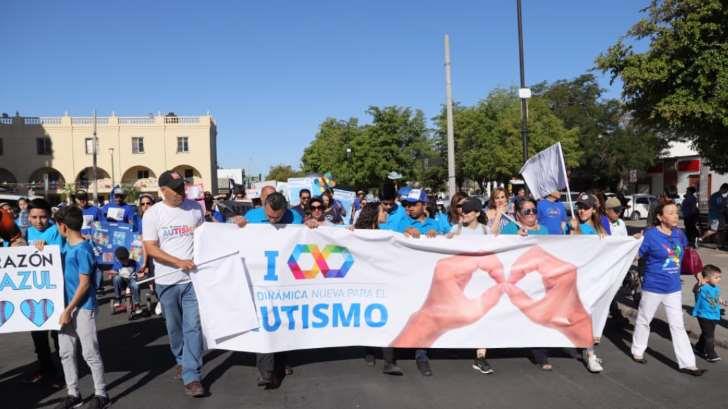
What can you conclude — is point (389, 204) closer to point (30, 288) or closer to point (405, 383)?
point (405, 383)

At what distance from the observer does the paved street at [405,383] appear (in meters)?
4.61

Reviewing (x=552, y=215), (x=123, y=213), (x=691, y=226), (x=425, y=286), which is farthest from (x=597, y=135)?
(x=425, y=286)

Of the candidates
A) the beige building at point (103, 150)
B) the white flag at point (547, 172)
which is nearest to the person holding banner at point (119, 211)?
the white flag at point (547, 172)

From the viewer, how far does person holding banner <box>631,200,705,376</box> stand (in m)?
5.17

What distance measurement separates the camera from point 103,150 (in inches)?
2242

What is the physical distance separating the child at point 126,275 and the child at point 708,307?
698 centimetres

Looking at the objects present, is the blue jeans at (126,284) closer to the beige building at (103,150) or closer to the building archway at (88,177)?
the beige building at (103,150)

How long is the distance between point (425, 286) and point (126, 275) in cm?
483

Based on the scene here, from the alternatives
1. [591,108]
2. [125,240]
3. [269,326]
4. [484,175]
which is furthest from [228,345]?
[591,108]

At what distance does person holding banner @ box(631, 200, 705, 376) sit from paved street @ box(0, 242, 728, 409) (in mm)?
290

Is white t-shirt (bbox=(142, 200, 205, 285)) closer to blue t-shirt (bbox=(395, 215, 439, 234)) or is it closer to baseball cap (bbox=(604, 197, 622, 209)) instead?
blue t-shirt (bbox=(395, 215, 439, 234))

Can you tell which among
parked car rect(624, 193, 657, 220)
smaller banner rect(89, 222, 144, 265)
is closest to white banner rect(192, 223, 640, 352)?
smaller banner rect(89, 222, 144, 265)

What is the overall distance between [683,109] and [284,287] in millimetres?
10804

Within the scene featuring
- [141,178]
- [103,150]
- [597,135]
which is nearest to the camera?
[597,135]
